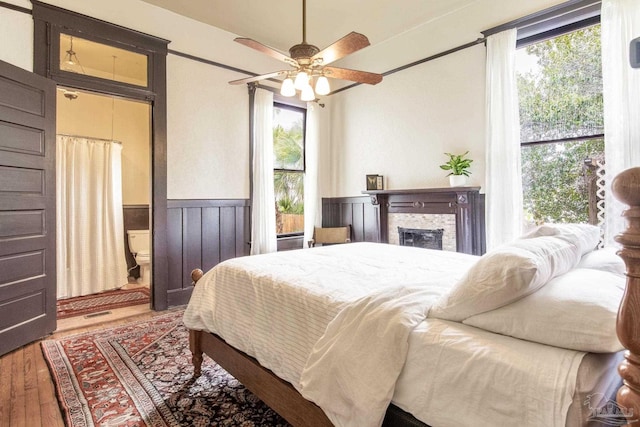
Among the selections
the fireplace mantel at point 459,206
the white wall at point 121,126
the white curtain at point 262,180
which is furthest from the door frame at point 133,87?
the fireplace mantel at point 459,206

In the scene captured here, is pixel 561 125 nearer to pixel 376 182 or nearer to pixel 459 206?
pixel 459 206

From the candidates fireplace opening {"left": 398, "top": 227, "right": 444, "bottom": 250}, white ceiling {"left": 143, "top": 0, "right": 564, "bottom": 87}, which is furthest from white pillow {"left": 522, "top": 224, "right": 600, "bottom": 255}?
white ceiling {"left": 143, "top": 0, "right": 564, "bottom": 87}

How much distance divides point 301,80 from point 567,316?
2090mm

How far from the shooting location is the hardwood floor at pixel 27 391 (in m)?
1.76

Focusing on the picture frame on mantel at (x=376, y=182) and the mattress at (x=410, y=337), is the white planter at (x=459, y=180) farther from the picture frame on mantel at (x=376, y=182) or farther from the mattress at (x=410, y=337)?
the mattress at (x=410, y=337)

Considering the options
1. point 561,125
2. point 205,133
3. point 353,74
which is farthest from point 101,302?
point 561,125

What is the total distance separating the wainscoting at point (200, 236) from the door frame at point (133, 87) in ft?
0.34

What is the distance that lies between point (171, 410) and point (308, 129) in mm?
3923

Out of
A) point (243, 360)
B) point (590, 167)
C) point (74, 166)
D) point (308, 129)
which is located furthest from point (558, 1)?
point (74, 166)

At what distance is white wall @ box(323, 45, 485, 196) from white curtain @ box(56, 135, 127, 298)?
3.08 metres

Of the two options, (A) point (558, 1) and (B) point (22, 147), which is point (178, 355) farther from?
(A) point (558, 1)

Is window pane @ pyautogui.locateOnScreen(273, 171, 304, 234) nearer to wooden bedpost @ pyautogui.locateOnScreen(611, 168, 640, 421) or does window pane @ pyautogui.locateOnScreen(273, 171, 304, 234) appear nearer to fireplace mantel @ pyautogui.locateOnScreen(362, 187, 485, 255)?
fireplace mantel @ pyautogui.locateOnScreen(362, 187, 485, 255)

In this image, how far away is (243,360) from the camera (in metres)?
1.75

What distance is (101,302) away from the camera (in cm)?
393
